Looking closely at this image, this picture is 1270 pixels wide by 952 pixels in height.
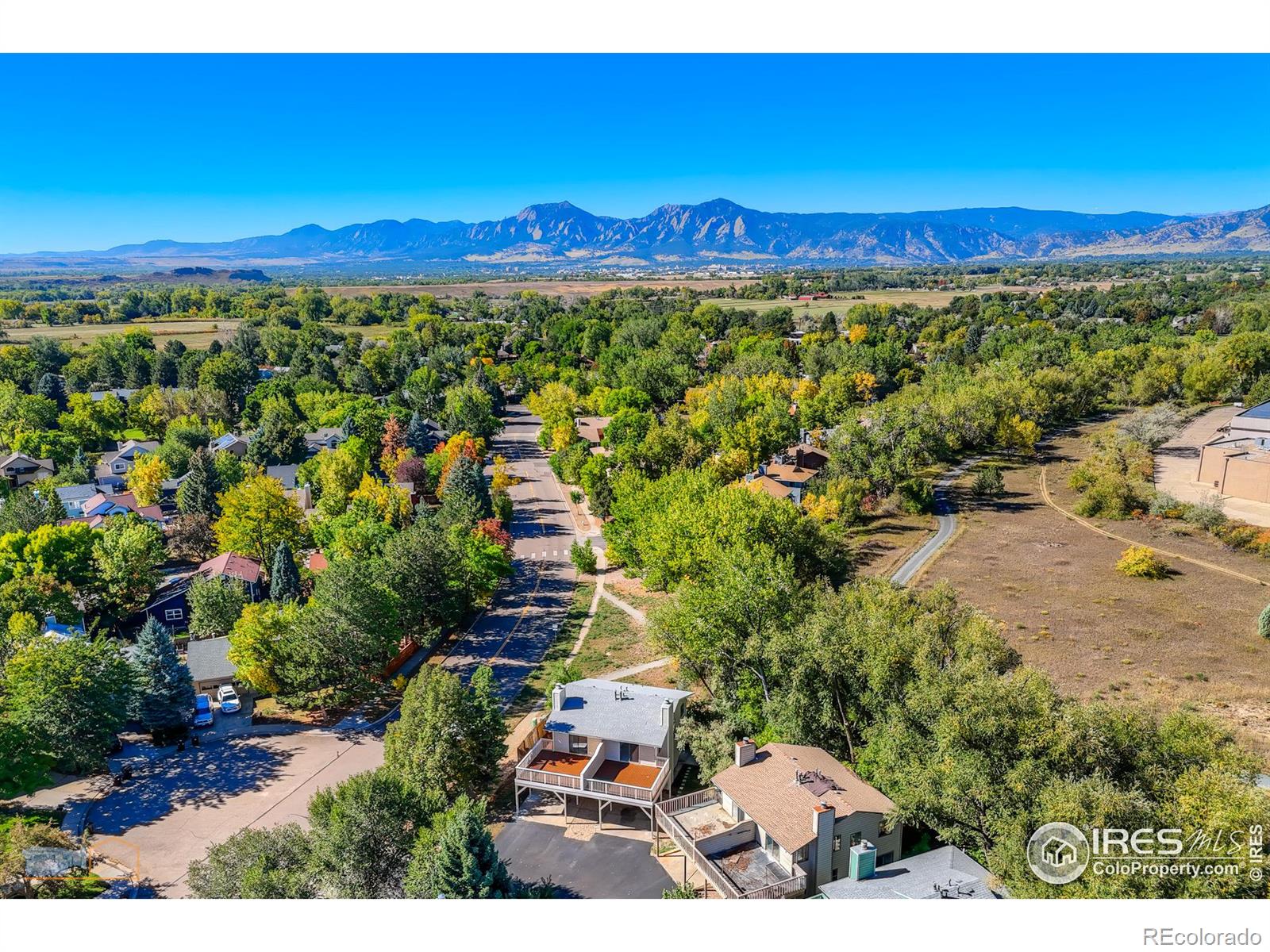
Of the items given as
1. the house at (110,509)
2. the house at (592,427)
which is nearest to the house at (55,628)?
the house at (110,509)

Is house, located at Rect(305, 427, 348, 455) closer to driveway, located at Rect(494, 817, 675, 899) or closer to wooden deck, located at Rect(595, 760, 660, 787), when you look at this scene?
wooden deck, located at Rect(595, 760, 660, 787)

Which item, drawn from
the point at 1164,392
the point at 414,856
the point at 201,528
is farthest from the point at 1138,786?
the point at 1164,392

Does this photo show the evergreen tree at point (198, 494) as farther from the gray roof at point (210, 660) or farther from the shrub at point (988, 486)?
the shrub at point (988, 486)

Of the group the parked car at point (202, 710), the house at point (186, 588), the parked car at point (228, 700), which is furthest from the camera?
the house at point (186, 588)

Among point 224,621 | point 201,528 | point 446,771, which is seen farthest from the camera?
point 201,528

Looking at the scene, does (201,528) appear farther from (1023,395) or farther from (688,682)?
(1023,395)

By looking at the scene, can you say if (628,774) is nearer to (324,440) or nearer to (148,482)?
(148,482)

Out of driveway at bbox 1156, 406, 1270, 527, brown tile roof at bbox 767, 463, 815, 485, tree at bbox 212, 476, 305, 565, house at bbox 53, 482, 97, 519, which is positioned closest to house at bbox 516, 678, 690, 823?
tree at bbox 212, 476, 305, 565
